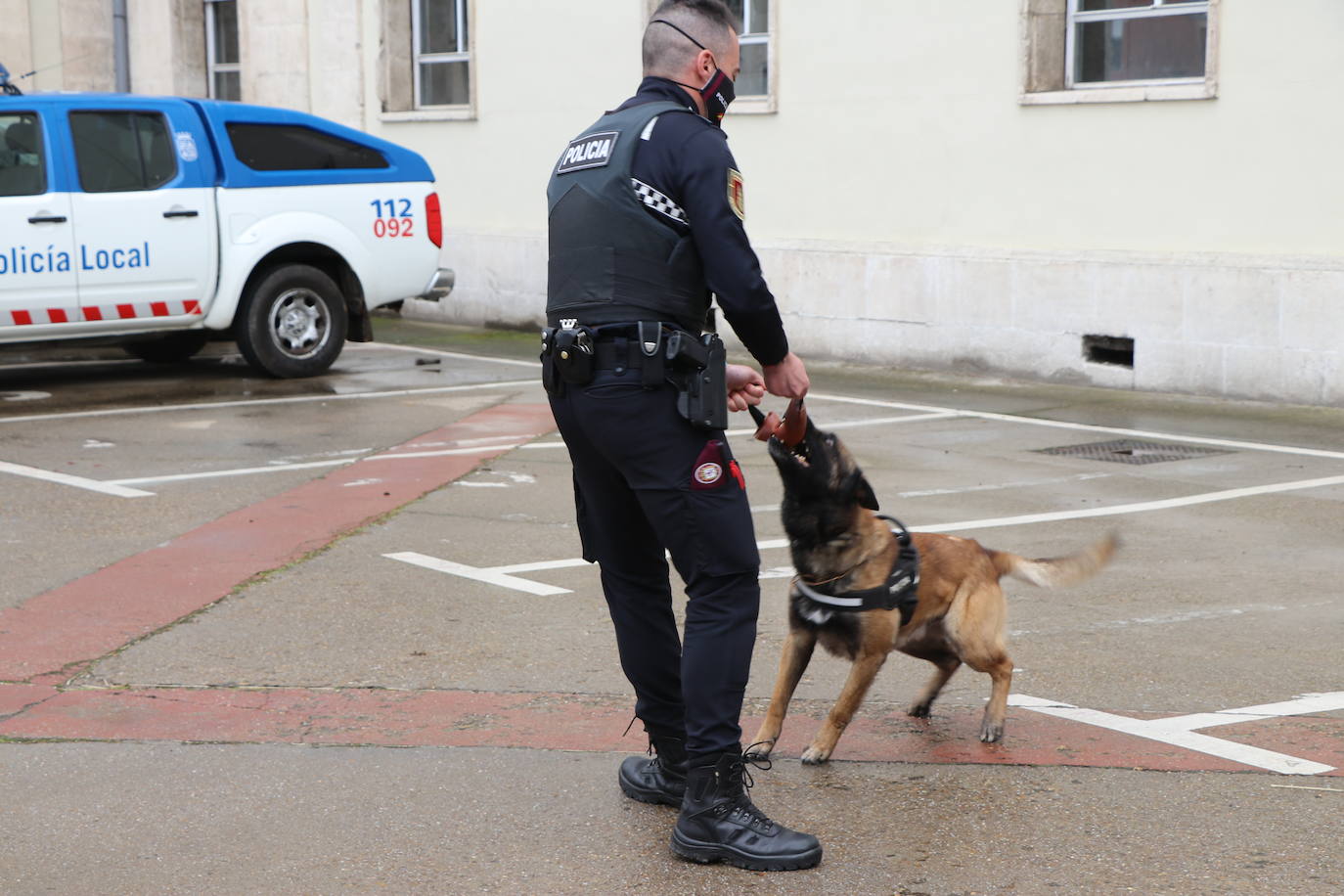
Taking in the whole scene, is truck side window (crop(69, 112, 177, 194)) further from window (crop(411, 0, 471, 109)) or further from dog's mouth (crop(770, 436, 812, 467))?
dog's mouth (crop(770, 436, 812, 467))

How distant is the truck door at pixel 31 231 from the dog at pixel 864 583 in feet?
25.4

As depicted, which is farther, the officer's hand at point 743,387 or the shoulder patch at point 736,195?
the officer's hand at point 743,387

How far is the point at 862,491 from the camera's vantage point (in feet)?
13.5

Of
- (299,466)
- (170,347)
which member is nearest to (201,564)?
(299,466)

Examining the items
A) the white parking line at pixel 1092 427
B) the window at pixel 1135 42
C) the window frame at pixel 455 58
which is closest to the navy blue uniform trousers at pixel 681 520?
the white parking line at pixel 1092 427

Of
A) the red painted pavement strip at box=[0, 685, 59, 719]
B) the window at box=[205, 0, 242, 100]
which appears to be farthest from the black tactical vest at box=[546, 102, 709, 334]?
the window at box=[205, 0, 242, 100]

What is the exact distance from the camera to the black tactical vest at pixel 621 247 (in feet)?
11.8

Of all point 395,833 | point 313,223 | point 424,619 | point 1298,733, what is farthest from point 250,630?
point 313,223

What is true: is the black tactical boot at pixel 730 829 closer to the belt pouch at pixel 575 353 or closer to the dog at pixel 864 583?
the dog at pixel 864 583

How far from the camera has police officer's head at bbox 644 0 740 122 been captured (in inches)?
146

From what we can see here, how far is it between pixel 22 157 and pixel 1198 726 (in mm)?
8652

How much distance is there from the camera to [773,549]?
689 cm

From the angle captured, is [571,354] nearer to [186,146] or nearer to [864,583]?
[864,583]

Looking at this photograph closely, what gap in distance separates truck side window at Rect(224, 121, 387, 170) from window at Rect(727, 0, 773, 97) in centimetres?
365
